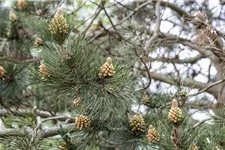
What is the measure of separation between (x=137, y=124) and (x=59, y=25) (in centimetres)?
42

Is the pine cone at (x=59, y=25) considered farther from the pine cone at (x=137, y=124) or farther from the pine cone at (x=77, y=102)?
the pine cone at (x=137, y=124)

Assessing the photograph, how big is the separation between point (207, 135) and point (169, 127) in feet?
0.34

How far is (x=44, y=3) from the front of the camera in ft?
6.67

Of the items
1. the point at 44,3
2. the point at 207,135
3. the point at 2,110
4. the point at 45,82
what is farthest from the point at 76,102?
the point at 44,3

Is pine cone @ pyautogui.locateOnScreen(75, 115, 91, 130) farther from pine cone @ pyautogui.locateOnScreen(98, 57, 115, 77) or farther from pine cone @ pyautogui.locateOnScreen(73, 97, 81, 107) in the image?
pine cone @ pyautogui.locateOnScreen(98, 57, 115, 77)

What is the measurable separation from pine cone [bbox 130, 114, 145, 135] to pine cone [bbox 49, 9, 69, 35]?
380 mm

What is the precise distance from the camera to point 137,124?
1.26m

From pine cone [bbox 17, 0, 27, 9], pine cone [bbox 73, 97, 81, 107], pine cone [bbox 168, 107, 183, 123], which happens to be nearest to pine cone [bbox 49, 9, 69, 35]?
pine cone [bbox 73, 97, 81, 107]

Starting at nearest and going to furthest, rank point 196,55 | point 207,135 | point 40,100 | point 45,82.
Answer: point 207,135
point 45,82
point 40,100
point 196,55

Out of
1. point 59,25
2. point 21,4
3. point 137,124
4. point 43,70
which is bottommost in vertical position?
point 137,124

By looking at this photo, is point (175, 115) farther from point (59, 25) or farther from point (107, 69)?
point (59, 25)

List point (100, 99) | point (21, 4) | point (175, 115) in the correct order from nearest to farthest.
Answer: point (175, 115)
point (100, 99)
point (21, 4)

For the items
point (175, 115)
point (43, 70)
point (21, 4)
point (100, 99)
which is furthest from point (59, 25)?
point (21, 4)

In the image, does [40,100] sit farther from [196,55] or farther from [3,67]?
[196,55]
